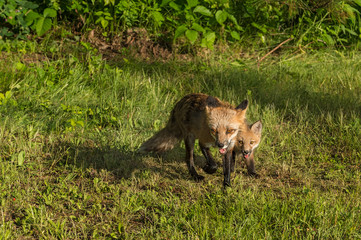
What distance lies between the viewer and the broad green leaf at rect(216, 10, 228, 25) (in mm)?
8992

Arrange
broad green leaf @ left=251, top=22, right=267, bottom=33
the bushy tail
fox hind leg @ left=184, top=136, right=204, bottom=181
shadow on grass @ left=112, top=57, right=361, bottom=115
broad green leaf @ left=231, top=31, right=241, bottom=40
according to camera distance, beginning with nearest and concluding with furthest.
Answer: fox hind leg @ left=184, top=136, right=204, bottom=181
the bushy tail
shadow on grass @ left=112, top=57, right=361, bottom=115
broad green leaf @ left=231, top=31, right=241, bottom=40
broad green leaf @ left=251, top=22, right=267, bottom=33

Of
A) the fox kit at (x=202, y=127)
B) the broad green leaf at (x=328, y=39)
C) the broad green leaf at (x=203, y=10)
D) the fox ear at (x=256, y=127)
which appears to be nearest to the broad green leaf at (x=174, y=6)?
the broad green leaf at (x=203, y=10)

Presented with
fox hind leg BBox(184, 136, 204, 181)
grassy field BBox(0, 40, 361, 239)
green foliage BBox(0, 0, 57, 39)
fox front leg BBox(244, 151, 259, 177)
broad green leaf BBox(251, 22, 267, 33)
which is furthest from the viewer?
broad green leaf BBox(251, 22, 267, 33)

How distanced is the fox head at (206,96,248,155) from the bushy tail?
3.56 ft

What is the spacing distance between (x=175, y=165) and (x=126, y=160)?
0.65 meters

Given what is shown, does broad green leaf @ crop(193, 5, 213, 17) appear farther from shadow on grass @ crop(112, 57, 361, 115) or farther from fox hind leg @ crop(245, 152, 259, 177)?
fox hind leg @ crop(245, 152, 259, 177)

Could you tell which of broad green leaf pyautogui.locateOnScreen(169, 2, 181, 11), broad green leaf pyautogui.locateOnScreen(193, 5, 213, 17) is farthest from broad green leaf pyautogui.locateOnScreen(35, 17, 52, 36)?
broad green leaf pyautogui.locateOnScreen(193, 5, 213, 17)

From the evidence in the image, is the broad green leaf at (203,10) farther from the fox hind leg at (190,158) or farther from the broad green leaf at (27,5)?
the fox hind leg at (190,158)

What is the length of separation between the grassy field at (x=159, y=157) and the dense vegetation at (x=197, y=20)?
1.85ft

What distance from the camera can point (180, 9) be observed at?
9188 millimetres

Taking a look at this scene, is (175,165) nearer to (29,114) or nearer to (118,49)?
(29,114)

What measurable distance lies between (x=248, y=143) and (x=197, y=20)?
4.45 m

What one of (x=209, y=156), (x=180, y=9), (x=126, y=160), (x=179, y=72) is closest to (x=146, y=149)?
(x=126, y=160)

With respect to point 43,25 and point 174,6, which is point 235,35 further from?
point 43,25
